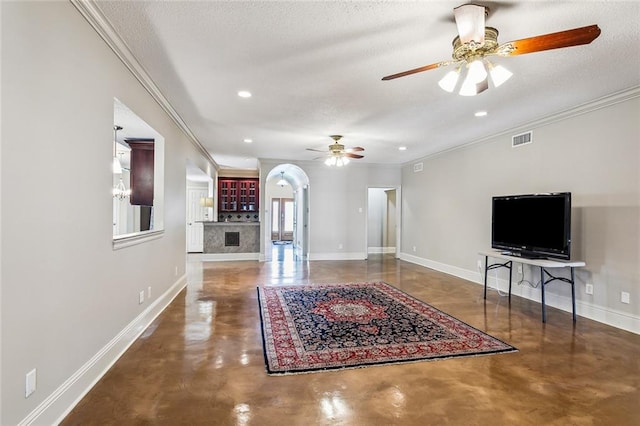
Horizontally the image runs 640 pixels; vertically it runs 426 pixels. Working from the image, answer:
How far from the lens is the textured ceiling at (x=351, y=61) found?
2.26m

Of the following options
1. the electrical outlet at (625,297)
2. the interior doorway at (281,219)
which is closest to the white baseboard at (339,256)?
the electrical outlet at (625,297)

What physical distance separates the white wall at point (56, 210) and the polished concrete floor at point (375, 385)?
37 centimetres

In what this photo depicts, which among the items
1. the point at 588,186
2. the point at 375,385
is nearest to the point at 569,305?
the point at 588,186

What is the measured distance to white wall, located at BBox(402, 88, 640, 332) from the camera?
3.67 m

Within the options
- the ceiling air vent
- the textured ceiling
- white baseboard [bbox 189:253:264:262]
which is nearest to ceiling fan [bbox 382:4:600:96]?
the textured ceiling

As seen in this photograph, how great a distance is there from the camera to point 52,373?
1.94m

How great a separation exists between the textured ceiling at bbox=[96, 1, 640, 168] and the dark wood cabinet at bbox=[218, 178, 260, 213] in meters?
5.61

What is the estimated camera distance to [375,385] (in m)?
2.43

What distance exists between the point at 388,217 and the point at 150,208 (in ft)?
24.5

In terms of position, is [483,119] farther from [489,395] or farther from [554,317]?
[489,395]

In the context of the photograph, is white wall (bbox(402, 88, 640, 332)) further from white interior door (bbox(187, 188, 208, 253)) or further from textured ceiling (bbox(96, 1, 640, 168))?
white interior door (bbox(187, 188, 208, 253))

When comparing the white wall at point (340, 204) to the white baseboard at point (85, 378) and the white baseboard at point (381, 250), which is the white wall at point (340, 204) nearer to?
the white baseboard at point (381, 250)

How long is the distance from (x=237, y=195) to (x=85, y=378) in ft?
28.9

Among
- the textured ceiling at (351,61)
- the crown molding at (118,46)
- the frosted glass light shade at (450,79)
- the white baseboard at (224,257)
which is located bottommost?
the white baseboard at (224,257)
